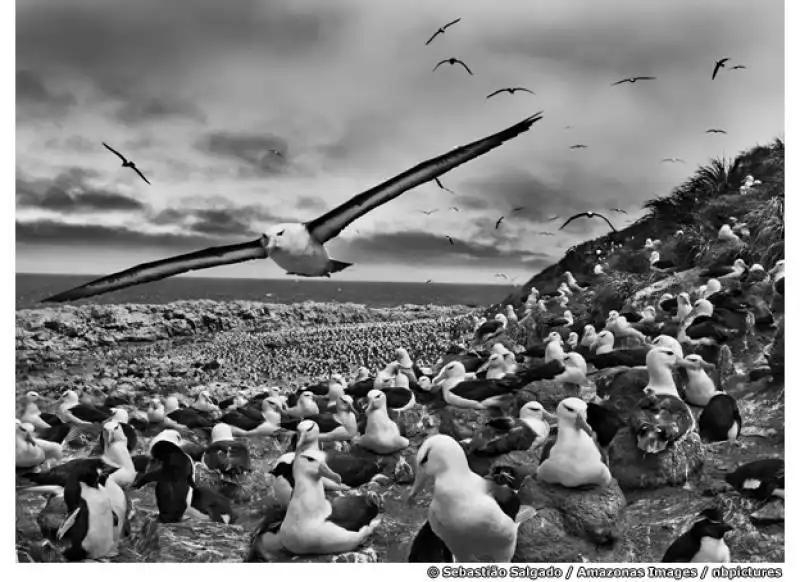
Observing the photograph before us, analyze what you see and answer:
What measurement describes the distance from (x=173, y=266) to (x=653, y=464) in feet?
10.0

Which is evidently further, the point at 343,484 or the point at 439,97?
the point at 439,97

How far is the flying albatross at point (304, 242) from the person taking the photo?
4.67 meters

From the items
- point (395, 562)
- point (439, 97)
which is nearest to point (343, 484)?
point (395, 562)

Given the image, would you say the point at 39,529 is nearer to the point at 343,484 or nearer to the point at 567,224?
the point at 343,484

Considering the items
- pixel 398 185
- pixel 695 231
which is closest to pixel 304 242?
pixel 398 185

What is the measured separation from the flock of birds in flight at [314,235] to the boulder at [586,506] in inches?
76.0

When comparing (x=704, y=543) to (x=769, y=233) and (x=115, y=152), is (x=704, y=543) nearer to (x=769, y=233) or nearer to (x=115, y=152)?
(x=769, y=233)

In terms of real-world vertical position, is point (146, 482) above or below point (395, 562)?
above

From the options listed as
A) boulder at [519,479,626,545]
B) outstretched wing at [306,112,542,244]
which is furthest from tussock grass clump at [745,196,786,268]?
boulder at [519,479,626,545]

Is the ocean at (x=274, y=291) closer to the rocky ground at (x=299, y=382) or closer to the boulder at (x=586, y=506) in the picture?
the rocky ground at (x=299, y=382)

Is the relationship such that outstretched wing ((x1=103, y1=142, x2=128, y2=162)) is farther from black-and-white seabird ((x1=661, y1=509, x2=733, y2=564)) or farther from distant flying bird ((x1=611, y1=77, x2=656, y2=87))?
black-and-white seabird ((x1=661, y1=509, x2=733, y2=564))

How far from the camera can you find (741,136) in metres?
4.88

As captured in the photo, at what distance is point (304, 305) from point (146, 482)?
1540mm

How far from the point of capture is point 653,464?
414 cm
